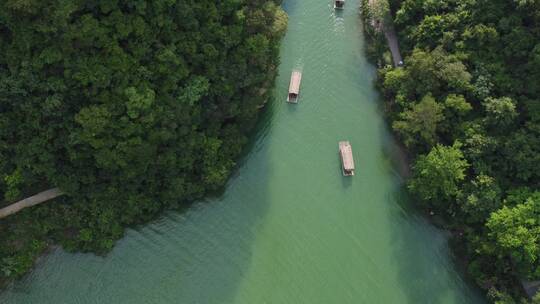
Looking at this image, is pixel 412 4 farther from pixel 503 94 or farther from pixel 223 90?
pixel 223 90

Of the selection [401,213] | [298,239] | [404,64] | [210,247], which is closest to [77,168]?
[210,247]

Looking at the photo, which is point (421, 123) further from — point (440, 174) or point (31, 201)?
point (31, 201)

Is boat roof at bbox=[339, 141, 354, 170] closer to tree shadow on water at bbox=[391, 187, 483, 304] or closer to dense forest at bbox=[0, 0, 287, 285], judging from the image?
tree shadow on water at bbox=[391, 187, 483, 304]

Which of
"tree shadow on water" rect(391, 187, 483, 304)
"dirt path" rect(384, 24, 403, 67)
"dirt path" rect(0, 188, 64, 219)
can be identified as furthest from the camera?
"dirt path" rect(384, 24, 403, 67)

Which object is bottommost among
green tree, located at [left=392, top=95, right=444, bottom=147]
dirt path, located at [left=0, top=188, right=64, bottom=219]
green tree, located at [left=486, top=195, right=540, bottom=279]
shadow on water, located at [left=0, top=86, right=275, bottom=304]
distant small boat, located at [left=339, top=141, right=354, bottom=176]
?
shadow on water, located at [left=0, top=86, right=275, bottom=304]

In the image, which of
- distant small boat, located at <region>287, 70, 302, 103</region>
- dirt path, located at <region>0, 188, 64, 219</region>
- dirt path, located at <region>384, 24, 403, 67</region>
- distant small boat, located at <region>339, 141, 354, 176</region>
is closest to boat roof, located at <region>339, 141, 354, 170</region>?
distant small boat, located at <region>339, 141, 354, 176</region>

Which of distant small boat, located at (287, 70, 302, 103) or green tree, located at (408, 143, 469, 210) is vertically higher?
distant small boat, located at (287, 70, 302, 103)

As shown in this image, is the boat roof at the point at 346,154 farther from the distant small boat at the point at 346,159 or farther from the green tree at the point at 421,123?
the green tree at the point at 421,123
